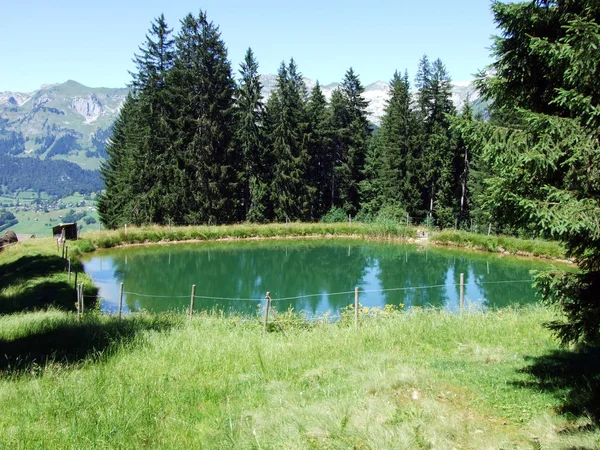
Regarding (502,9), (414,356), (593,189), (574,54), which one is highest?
(502,9)

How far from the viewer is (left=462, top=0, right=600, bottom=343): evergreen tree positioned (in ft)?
15.8

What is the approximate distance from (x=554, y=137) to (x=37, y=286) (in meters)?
17.9

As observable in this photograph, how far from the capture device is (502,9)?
232 inches

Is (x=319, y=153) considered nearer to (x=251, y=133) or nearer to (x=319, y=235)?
(x=251, y=133)

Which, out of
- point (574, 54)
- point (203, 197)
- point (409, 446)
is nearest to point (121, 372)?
point (409, 446)

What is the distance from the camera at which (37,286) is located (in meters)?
17.3

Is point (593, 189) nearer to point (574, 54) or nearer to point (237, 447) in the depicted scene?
point (574, 54)

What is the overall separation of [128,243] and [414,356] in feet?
102

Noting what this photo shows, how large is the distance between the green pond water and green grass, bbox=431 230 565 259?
121 centimetres

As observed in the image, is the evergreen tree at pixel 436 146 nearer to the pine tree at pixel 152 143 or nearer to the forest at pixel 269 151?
the forest at pixel 269 151

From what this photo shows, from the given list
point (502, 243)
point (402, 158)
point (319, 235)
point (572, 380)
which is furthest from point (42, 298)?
point (402, 158)

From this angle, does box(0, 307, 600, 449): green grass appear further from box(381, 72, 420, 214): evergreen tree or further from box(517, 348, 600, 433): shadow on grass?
box(381, 72, 420, 214): evergreen tree

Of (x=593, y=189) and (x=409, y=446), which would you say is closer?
(x=409, y=446)

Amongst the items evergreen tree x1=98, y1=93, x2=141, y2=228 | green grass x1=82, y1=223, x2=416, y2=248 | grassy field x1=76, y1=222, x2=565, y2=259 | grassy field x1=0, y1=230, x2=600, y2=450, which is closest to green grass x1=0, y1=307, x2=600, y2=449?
grassy field x1=0, y1=230, x2=600, y2=450
